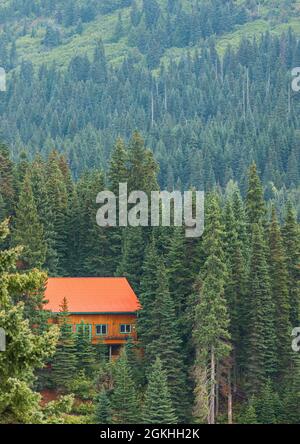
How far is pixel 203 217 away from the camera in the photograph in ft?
252

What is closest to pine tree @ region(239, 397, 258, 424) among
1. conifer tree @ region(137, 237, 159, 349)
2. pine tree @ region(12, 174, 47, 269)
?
conifer tree @ region(137, 237, 159, 349)

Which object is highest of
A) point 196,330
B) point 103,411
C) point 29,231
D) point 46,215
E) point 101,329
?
point 46,215

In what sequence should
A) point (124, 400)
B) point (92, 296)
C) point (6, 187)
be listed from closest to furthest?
point (124, 400) < point (92, 296) < point (6, 187)

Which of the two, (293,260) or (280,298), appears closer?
(280,298)

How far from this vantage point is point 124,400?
69000mm

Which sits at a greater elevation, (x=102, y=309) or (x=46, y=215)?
(x=46, y=215)

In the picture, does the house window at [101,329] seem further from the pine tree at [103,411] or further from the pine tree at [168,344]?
the pine tree at [103,411]

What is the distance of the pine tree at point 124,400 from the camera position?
68094 mm

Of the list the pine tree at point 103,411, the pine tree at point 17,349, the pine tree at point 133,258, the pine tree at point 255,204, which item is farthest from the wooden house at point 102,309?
the pine tree at point 17,349

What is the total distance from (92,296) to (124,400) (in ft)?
47.9

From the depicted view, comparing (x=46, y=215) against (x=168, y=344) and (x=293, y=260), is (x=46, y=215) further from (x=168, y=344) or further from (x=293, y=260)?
(x=293, y=260)

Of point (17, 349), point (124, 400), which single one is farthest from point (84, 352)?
point (17, 349)

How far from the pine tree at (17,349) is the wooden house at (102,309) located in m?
57.4
